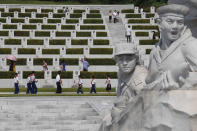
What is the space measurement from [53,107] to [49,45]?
17.6 meters

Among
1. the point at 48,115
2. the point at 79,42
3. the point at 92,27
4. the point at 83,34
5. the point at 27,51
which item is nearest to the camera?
the point at 48,115

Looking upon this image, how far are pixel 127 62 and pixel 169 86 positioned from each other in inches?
51.5

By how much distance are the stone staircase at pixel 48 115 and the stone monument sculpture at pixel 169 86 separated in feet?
29.7

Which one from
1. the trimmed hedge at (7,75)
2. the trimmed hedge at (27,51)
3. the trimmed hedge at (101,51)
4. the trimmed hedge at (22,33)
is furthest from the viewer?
the trimmed hedge at (22,33)

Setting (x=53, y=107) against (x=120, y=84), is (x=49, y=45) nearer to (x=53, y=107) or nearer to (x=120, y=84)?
(x=53, y=107)

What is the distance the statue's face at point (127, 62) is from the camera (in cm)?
797

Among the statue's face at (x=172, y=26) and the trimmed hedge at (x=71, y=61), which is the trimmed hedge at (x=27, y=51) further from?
the statue's face at (x=172, y=26)

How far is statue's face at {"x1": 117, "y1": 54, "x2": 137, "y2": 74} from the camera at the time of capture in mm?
7969

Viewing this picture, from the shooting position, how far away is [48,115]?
1922 centimetres

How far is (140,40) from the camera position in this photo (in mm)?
37969

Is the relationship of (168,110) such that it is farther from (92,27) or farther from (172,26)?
(92,27)

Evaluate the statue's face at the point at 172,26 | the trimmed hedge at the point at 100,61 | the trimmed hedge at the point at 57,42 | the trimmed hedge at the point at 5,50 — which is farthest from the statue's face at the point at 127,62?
the trimmed hedge at the point at 57,42

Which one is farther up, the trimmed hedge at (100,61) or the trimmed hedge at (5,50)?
the trimmed hedge at (5,50)

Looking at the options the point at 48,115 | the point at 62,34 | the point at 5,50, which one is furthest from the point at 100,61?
the point at 48,115
